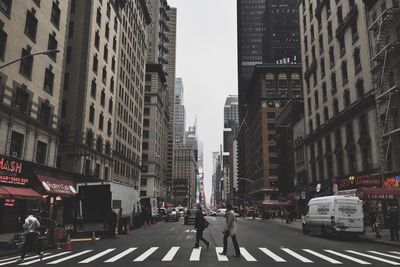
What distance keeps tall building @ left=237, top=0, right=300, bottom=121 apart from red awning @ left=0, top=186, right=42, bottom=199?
147 metres

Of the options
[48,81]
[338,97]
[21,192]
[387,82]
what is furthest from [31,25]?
[338,97]

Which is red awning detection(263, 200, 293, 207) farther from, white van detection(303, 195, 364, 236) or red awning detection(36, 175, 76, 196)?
red awning detection(36, 175, 76, 196)

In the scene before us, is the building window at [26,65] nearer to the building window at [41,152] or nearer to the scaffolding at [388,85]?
the building window at [41,152]

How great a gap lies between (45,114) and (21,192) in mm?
9302

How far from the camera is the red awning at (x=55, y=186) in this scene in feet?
91.8

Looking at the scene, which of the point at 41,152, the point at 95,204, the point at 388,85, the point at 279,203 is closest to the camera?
the point at 95,204

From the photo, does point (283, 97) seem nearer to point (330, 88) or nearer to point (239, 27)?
point (330, 88)

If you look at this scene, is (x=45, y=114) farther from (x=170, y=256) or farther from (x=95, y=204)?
(x=170, y=256)

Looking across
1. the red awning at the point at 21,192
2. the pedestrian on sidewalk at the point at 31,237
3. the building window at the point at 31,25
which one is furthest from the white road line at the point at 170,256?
the building window at the point at 31,25

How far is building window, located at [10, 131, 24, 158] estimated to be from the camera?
1025 inches

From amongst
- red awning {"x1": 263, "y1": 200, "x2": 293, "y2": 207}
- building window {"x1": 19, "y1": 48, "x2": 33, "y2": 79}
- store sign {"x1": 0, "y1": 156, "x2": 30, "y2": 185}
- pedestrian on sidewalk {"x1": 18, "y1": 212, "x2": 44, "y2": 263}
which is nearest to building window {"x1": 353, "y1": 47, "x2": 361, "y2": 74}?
red awning {"x1": 263, "y1": 200, "x2": 293, "y2": 207}

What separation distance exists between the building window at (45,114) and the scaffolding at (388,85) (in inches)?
1116

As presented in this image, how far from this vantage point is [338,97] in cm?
4200

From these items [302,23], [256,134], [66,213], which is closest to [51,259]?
[66,213]
